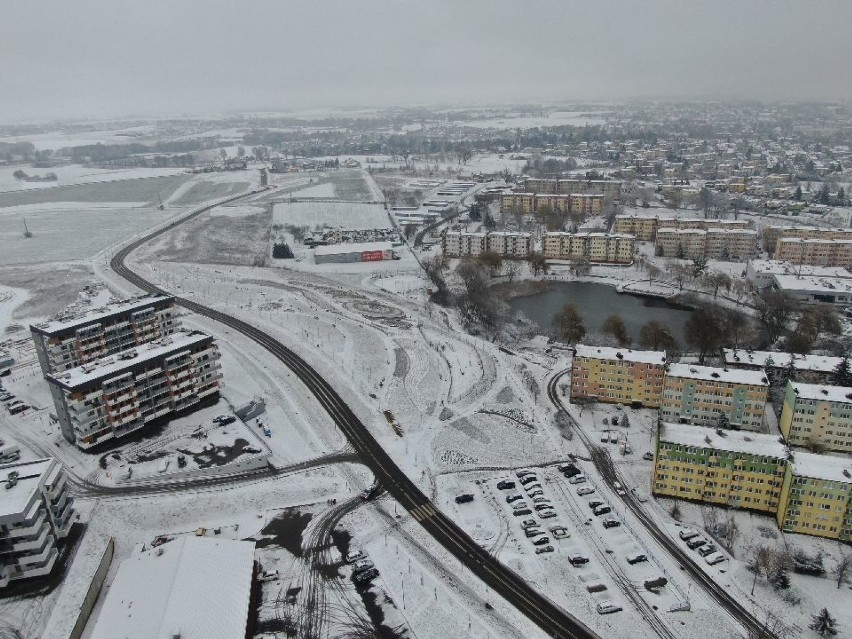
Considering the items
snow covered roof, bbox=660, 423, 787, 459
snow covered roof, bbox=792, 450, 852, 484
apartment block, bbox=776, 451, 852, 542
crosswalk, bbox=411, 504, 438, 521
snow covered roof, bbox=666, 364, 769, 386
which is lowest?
crosswalk, bbox=411, 504, 438, 521

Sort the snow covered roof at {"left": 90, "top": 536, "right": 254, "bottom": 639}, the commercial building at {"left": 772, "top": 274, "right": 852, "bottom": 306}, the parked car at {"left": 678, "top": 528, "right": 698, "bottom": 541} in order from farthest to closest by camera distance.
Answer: the commercial building at {"left": 772, "top": 274, "right": 852, "bottom": 306} → the parked car at {"left": 678, "top": 528, "right": 698, "bottom": 541} → the snow covered roof at {"left": 90, "top": 536, "right": 254, "bottom": 639}

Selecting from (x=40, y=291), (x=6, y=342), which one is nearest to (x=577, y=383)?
(x=6, y=342)

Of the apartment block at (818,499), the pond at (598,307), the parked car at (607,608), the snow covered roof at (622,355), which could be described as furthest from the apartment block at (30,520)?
the pond at (598,307)

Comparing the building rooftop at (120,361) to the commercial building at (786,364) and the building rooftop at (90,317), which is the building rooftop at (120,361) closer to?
the building rooftop at (90,317)

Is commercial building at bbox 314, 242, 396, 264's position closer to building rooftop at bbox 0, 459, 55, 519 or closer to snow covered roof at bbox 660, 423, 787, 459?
building rooftop at bbox 0, 459, 55, 519

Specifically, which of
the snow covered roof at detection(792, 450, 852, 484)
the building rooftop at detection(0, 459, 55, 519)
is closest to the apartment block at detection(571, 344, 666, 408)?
the snow covered roof at detection(792, 450, 852, 484)

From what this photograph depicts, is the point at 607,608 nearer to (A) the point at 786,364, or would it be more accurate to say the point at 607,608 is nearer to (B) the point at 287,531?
(B) the point at 287,531
